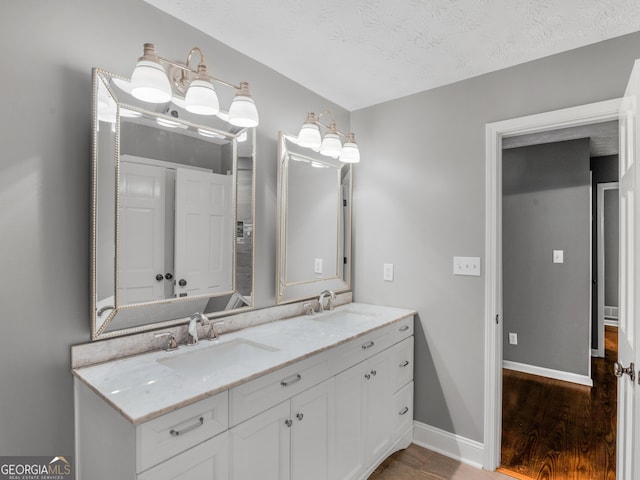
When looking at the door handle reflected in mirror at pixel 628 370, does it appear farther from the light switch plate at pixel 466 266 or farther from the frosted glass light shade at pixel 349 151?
the frosted glass light shade at pixel 349 151

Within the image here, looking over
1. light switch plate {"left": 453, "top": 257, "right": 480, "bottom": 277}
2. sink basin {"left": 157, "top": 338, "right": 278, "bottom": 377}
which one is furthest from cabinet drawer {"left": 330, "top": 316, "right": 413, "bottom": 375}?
light switch plate {"left": 453, "top": 257, "right": 480, "bottom": 277}

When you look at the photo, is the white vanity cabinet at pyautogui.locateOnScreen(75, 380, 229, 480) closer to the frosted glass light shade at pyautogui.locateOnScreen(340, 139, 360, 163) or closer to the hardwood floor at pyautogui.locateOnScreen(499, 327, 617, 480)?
the frosted glass light shade at pyautogui.locateOnScreen(340, 139, 360, 163)

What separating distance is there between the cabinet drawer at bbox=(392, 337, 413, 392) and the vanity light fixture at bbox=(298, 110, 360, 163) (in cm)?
126

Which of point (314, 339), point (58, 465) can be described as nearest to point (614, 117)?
point (314, 339)

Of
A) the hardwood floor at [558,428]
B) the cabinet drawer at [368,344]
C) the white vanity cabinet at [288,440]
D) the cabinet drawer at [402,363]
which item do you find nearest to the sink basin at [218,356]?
the white vanity cabinet at [288,440]

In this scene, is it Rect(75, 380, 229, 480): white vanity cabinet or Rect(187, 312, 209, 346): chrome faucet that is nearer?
Rect(75, 380, 229, 480): white vanity cabinet

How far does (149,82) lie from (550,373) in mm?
4075

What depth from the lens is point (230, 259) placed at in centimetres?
186

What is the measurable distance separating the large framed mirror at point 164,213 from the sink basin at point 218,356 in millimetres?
191

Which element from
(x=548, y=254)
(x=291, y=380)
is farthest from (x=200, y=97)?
(x=548, y=254)

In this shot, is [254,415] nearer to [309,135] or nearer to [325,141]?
[309,135]

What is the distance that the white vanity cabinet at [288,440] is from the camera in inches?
49.1

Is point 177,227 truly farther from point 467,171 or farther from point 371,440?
point 467,171

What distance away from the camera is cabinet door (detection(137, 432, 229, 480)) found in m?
1.02
